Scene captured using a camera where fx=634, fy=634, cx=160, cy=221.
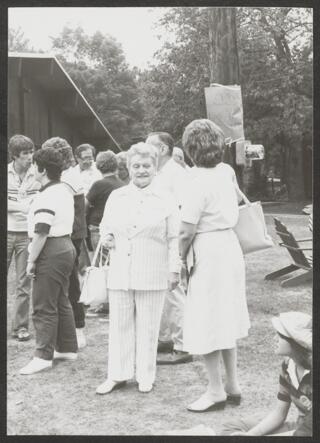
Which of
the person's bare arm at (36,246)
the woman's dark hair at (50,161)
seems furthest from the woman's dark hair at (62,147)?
the person's bare arm at (36,246)

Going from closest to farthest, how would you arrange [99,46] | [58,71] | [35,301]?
[35,301] → [99,46] → [58,71]

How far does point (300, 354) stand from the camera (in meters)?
3.00

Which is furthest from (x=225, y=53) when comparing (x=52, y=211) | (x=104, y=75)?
(x=104, y=75)

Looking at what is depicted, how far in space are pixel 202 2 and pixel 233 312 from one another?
1.77 meters

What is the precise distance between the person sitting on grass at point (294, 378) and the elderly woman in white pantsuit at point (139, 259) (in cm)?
121

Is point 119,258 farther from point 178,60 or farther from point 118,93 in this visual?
point 118,93

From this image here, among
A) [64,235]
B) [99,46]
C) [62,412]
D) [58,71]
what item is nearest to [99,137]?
[58,71]

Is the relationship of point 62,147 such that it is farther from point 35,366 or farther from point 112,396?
point 112,396

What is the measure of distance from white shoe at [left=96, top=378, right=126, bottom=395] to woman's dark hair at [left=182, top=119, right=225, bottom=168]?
1626 millimetres

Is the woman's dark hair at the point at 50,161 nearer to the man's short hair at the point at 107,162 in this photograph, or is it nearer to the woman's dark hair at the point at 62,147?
the woman's dark hair at the point at 62,147

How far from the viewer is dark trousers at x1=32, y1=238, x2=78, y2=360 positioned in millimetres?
4594

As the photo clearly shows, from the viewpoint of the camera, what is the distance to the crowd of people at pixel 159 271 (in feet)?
12.2

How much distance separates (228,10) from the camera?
19.6ft

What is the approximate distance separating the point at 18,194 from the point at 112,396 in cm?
212
